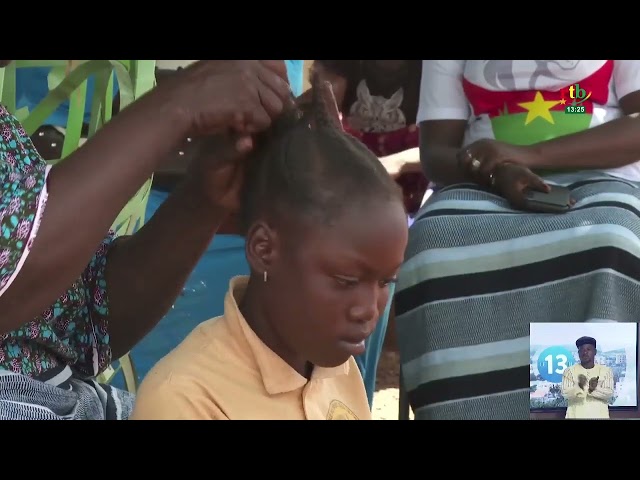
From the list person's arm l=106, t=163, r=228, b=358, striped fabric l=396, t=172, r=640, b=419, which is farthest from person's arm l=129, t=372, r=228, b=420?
striped fabric l=396, t=172, r=640, b=419

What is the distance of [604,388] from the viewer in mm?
1643

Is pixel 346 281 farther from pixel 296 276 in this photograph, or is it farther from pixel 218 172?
pixel 218 172

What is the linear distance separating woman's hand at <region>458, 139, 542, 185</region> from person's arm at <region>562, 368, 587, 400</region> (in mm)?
424

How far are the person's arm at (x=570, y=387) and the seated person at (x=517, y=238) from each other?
83 mm

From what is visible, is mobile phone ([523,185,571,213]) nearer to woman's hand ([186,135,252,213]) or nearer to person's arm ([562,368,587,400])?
person's arm ([562,368,587,400])

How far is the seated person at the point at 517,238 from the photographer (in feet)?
5.54

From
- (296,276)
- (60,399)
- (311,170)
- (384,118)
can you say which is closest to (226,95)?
(311,170)

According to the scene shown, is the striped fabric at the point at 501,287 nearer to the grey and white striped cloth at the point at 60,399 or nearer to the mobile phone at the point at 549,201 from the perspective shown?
the mobile phone at the point at 549,201

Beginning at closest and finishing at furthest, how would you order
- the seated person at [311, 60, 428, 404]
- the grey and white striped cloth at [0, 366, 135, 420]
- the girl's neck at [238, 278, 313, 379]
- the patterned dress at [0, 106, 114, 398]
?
the patterned dress at [0, 106, 114, 398]
the grey and white striped cloth at [0, 366, 135, 420]
the girl's neck at [238, 278, 313, 379]
the seated person at [311, 60, 428, 404]

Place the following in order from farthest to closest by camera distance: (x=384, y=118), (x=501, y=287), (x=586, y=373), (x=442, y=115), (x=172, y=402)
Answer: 1. (x=384, y=118)
2. (x=442, y=115)
3. (x=501, y=287)
4. (x=586, y=373)
5. (x=172, y=402)

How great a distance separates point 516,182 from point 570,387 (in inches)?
16.1

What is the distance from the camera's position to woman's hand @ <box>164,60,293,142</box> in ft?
3.56
